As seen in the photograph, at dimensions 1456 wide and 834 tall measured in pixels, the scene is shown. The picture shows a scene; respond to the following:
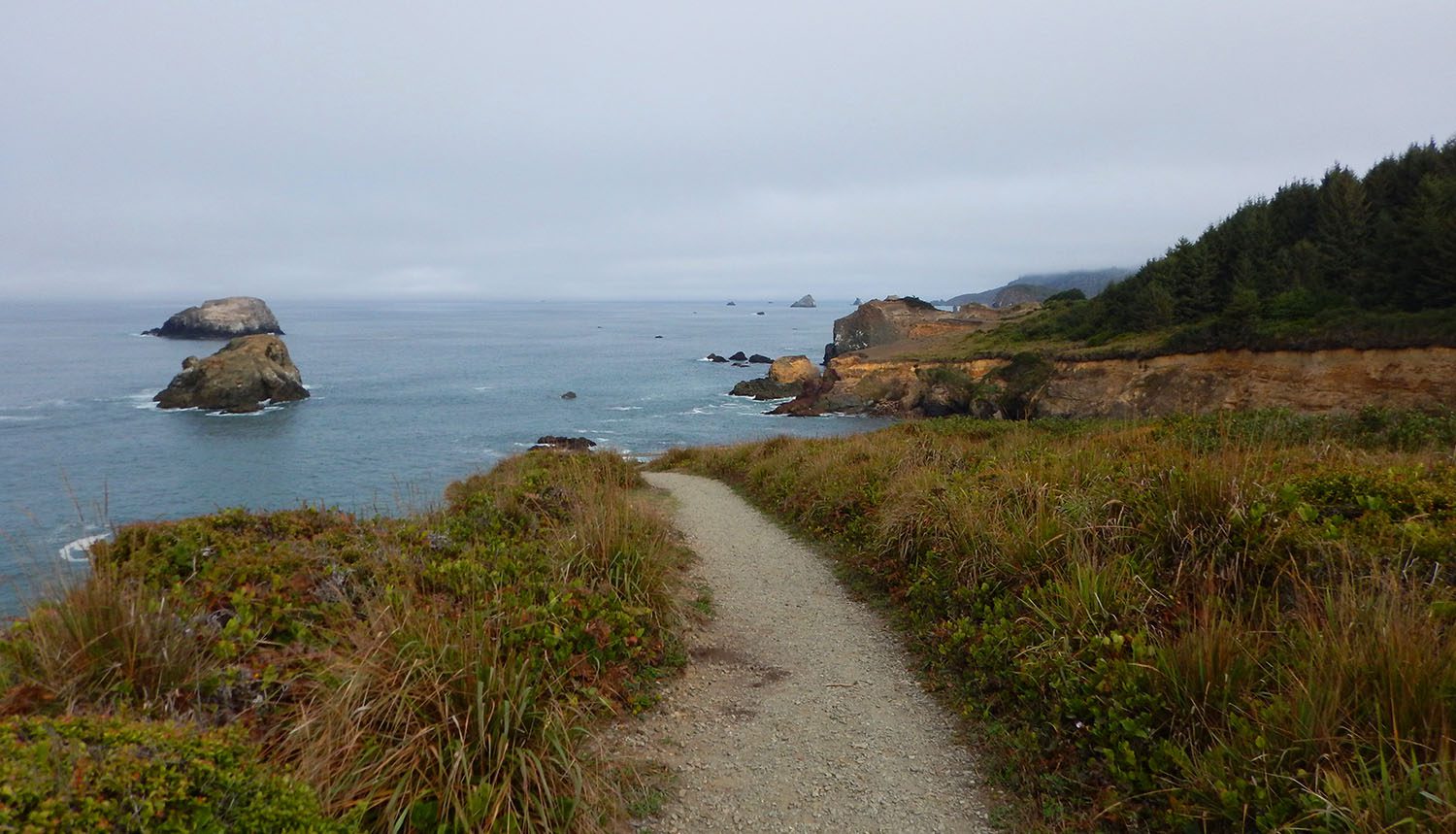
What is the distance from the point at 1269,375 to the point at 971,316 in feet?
129

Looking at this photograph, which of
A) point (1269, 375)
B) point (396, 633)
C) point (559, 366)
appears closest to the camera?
point (396, 633)

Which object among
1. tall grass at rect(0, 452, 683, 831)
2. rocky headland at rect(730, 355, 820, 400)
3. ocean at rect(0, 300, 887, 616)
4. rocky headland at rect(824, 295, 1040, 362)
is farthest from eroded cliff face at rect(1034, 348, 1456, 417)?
rocky headland at rect(824, 295, 1040, 362)

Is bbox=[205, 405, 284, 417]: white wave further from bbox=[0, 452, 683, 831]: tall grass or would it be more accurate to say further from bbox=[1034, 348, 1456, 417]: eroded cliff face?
bbox=[1034, 348, 1456, 417]: eroded cliff face

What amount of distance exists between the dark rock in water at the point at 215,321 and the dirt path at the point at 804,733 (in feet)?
370

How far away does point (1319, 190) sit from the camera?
1480 inches

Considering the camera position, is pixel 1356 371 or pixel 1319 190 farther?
pixel 1319 190

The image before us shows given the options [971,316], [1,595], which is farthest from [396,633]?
[971,316]

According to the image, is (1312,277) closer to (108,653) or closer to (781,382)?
(781,382)

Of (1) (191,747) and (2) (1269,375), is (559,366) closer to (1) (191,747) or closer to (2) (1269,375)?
(2) (1269,375)

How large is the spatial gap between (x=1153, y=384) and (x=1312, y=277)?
8.24 metres

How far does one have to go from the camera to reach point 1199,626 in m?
4.35

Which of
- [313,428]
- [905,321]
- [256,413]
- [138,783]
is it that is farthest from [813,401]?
[138,783]

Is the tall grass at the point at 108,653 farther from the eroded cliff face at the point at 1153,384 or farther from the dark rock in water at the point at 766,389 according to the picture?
the dark rock in water at the point at 766,389

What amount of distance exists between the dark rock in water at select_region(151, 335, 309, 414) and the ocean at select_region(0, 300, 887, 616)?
1.80 metres
